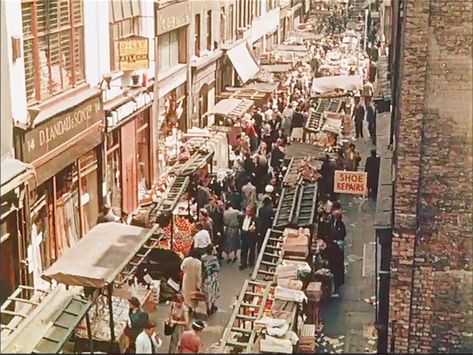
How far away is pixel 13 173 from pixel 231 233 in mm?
6703

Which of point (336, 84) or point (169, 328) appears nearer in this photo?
point (169, 328)

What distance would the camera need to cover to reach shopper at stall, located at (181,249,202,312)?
1633 centimetres

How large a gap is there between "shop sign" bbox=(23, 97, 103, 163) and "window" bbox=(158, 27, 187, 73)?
7820 mm

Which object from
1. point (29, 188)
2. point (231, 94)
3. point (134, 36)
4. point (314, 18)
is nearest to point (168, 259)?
point (29, 188)

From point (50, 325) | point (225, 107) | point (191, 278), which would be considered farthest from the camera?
point (225, 107)

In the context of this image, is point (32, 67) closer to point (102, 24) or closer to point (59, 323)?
point (102, 24)

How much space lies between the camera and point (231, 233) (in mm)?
20062

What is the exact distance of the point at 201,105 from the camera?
34.1 meters

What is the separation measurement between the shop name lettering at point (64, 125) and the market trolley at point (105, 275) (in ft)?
7.14

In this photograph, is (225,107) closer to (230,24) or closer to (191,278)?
(230,24)

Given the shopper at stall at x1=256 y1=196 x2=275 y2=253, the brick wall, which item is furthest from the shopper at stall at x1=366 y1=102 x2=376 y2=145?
the brick wall

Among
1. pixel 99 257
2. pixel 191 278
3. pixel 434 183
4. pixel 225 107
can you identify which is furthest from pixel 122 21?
pixel 434 183

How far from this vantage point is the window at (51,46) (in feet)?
55.8

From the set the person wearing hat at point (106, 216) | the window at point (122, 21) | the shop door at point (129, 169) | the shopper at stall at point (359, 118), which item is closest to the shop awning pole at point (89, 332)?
the person wearing hat at point (106, 216)
